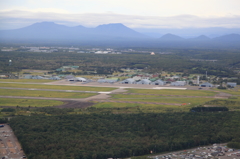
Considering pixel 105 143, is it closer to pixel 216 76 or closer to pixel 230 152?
pixel 230 152

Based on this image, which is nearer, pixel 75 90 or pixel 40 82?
pixel 75 90

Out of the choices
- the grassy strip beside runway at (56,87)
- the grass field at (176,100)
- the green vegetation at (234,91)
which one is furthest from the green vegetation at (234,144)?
the grassy strip beside runway at (56,87)

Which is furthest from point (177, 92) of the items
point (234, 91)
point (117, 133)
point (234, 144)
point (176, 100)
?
point (234, 144)

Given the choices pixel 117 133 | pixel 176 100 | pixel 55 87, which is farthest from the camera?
pixel 55 87

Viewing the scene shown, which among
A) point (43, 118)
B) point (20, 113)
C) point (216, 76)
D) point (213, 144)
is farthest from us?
point (216, 76)

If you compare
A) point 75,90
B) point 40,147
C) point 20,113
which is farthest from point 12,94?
point 40,147

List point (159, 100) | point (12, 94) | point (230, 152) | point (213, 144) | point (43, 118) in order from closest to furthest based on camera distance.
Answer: point (230, 152), point (213, 144), point (43, 118), point (159, 100), point (12, 94)

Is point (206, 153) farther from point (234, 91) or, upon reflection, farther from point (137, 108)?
point (234, 91)
